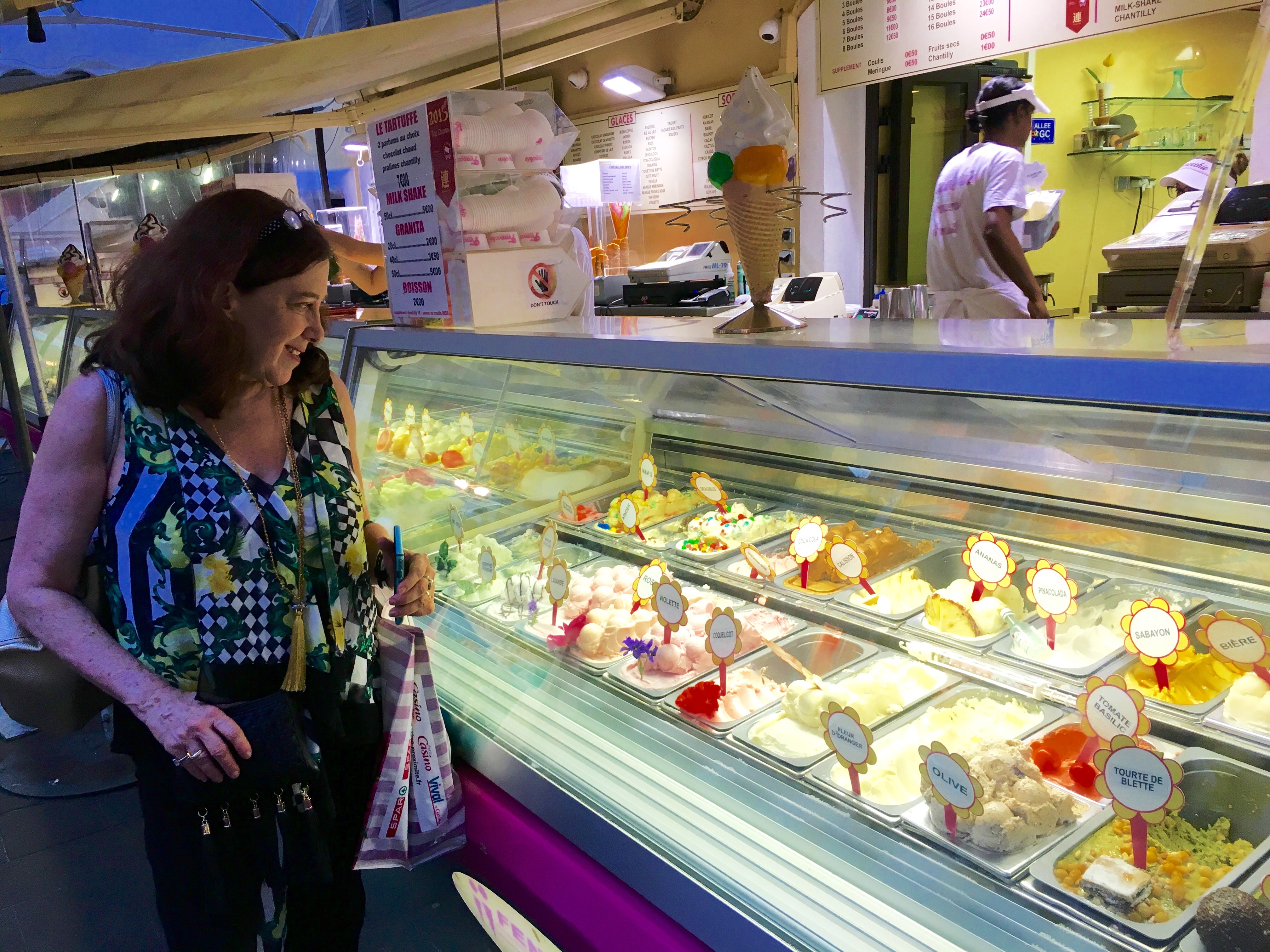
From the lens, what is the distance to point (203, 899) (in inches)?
66.7

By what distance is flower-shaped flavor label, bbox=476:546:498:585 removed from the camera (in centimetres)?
262

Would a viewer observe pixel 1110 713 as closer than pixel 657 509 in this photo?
Yes

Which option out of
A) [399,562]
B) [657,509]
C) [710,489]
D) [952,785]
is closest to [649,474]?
[657,509]

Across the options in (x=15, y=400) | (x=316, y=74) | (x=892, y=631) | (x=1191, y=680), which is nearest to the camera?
(x=1191, y=680)

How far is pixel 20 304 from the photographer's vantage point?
18.3ft

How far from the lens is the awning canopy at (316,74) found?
3.18 m

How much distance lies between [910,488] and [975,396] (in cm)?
89

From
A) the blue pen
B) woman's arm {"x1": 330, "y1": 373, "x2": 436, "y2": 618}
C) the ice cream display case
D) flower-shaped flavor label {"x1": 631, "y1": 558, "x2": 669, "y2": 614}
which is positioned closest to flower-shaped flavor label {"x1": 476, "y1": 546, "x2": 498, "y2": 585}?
the ice cream display case

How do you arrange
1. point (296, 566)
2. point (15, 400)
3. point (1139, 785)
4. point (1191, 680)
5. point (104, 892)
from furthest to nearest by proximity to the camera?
1. point (15, 400)
2. point (104, 892)
3. point (296, 566)
4. point (1191, 680)
5. point (1139, 785)

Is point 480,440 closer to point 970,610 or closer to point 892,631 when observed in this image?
point 892,631

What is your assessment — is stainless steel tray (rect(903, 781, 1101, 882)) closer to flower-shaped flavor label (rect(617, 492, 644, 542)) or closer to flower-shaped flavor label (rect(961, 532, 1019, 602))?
flower-shaped flavor label (rect(961, 532, 1019, 602))

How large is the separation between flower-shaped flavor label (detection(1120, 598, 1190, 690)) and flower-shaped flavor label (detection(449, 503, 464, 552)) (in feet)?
6.22

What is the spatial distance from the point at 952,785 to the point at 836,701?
398 millimetres

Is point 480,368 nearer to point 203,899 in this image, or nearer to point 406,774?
point 406,774
